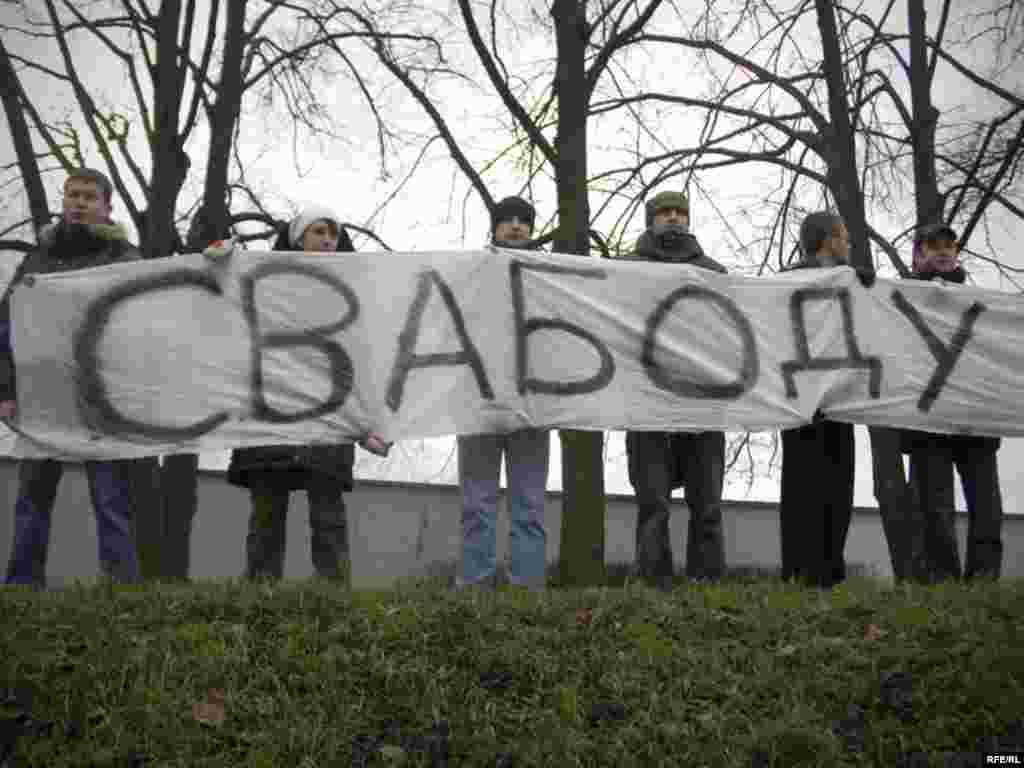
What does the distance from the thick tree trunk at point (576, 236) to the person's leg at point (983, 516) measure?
285cm

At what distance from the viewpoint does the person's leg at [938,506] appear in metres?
6.52

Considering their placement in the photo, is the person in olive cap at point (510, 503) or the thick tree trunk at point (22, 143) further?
the thick tree trunk at point (22, 143)

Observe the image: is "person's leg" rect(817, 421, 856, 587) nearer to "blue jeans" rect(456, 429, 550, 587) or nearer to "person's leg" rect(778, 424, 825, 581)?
"person's leg" rect(778, 424, 825, 581)

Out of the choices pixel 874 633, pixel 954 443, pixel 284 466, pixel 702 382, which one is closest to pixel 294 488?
pixel 284 466

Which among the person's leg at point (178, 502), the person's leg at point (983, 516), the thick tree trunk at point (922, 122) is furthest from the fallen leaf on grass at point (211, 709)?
the thick tree trunk at point (922, 122)

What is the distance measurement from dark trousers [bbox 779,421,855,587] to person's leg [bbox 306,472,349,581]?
2.16m

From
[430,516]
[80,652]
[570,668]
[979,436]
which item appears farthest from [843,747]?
[430,516]

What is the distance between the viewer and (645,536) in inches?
245

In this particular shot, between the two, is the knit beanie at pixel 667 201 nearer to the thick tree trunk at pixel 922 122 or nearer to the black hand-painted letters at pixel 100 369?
the black hand-painted letters at pixel 100 369

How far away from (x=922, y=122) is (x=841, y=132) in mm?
1080

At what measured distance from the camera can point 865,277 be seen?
6961 mm

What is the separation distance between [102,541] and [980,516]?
4505mm

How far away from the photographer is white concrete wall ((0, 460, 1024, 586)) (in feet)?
49.8

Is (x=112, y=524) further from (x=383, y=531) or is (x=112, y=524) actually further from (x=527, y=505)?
(x=383, y=531)
